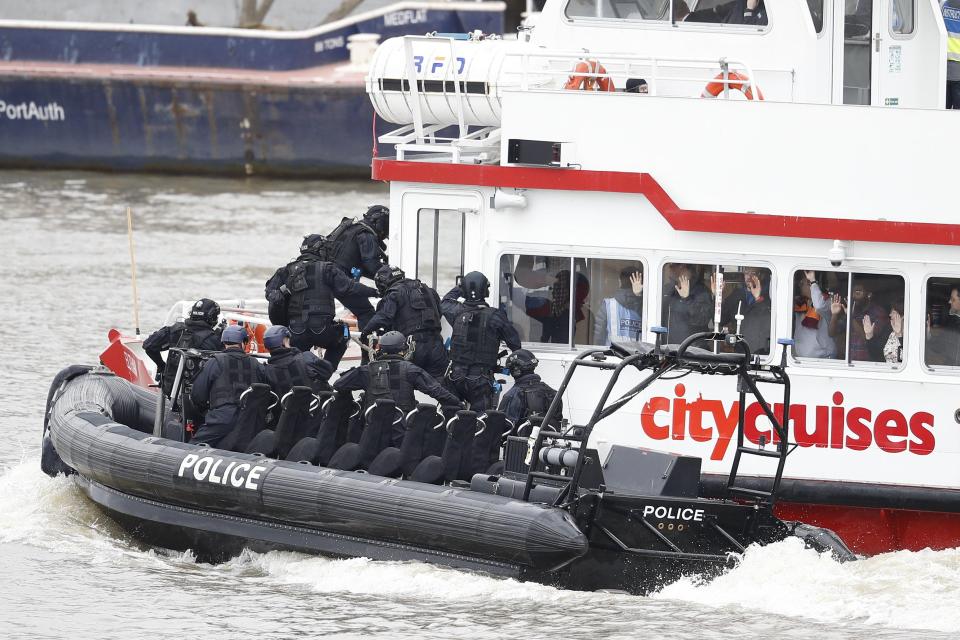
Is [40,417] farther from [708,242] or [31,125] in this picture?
A: [31,125]

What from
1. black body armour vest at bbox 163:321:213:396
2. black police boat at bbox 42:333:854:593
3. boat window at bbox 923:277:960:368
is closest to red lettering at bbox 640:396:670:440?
black police boat at bbox 42:333:854:593

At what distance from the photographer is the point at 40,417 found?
14109 millimetres

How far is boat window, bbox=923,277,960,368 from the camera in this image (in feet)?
32.2

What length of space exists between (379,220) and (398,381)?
2031 millimetres

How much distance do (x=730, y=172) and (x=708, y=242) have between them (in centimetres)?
46

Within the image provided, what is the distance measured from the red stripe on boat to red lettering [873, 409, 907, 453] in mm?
1082

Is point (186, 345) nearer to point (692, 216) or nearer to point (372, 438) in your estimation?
point (372, 438)

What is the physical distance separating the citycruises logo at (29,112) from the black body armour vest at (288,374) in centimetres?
2263

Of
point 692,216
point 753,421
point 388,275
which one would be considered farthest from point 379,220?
point 753,421

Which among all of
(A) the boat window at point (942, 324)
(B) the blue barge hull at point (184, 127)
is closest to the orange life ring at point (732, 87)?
(A) the boat window at point (942, 324)

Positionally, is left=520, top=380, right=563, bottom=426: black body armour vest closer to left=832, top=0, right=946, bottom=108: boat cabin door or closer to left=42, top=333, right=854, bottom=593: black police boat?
left=42, top=333, right=854, bottom=593: black police boat

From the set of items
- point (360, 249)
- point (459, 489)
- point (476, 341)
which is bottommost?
point (459, 489)

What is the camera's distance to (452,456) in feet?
32.4

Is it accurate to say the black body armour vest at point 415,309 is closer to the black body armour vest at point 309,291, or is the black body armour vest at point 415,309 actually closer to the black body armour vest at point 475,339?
the black body armour vest at point 475,339
